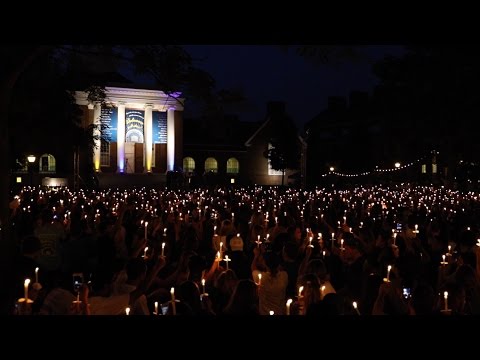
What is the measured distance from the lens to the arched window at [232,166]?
62.9 meters

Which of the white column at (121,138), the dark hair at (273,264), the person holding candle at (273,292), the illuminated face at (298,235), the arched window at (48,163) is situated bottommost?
the person holding candle at (273,292)

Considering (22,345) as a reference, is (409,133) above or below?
above

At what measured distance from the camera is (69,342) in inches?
111

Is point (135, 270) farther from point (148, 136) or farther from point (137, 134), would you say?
point (137, 134)

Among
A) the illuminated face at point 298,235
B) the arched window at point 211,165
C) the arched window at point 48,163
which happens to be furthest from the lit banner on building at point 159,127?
the illuminated face at point 298,235

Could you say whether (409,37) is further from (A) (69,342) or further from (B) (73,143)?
(B) (73,143)

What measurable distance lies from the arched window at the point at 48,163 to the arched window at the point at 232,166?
18954 millimetres

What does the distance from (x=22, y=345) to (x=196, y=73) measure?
8.91m

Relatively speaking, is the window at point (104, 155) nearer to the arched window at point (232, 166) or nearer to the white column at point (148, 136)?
the white column at point (148, 136)

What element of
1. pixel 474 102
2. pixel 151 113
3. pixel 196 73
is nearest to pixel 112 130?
pixel 151 113

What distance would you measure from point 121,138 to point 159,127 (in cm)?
349

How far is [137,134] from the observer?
52.5 m

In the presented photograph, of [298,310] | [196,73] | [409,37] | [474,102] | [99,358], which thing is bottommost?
[298,310]

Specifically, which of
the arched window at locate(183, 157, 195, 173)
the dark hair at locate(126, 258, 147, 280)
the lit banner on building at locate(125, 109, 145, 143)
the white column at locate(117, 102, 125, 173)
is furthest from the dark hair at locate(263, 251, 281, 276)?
the arched window at locate(183, 157, 195, 173)
